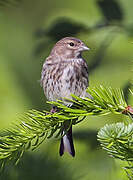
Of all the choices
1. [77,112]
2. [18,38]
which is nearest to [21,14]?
[18,38]

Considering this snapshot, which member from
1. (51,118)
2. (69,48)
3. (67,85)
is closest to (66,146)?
(67,85)

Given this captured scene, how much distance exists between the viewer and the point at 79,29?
2.85m

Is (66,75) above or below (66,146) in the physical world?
above

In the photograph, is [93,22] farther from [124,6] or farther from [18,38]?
[18,38]

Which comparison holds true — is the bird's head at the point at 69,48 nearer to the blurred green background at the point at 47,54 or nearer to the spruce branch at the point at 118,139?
the blurred green background at the point at 47,54

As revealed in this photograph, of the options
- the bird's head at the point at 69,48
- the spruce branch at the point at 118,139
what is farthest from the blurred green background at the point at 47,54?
the spruce branch at the point at 118,139

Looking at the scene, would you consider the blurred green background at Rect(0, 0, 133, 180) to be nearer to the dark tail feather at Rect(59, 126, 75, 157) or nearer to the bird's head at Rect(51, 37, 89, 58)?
the bird's head at Rect(51, 37, 89, 58)

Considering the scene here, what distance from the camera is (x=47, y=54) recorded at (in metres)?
3.05

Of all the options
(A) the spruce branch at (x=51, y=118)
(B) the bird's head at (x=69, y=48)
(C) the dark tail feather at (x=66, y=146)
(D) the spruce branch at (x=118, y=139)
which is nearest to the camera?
(D) the spruce branch at (x=118, y=139)

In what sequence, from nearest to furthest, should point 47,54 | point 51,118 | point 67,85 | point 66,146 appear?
point 51,118
point 66,146
point 67,85
point 47,54

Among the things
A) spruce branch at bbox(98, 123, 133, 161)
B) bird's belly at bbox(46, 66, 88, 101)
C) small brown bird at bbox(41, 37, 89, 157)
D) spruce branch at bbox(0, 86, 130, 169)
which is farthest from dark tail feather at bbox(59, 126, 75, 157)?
spruce branch at bbox(98, 123, 133, 161)

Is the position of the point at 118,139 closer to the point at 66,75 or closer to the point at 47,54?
the point at 66,75

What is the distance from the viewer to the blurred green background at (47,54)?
8.66 ft

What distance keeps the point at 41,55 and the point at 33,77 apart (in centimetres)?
22
